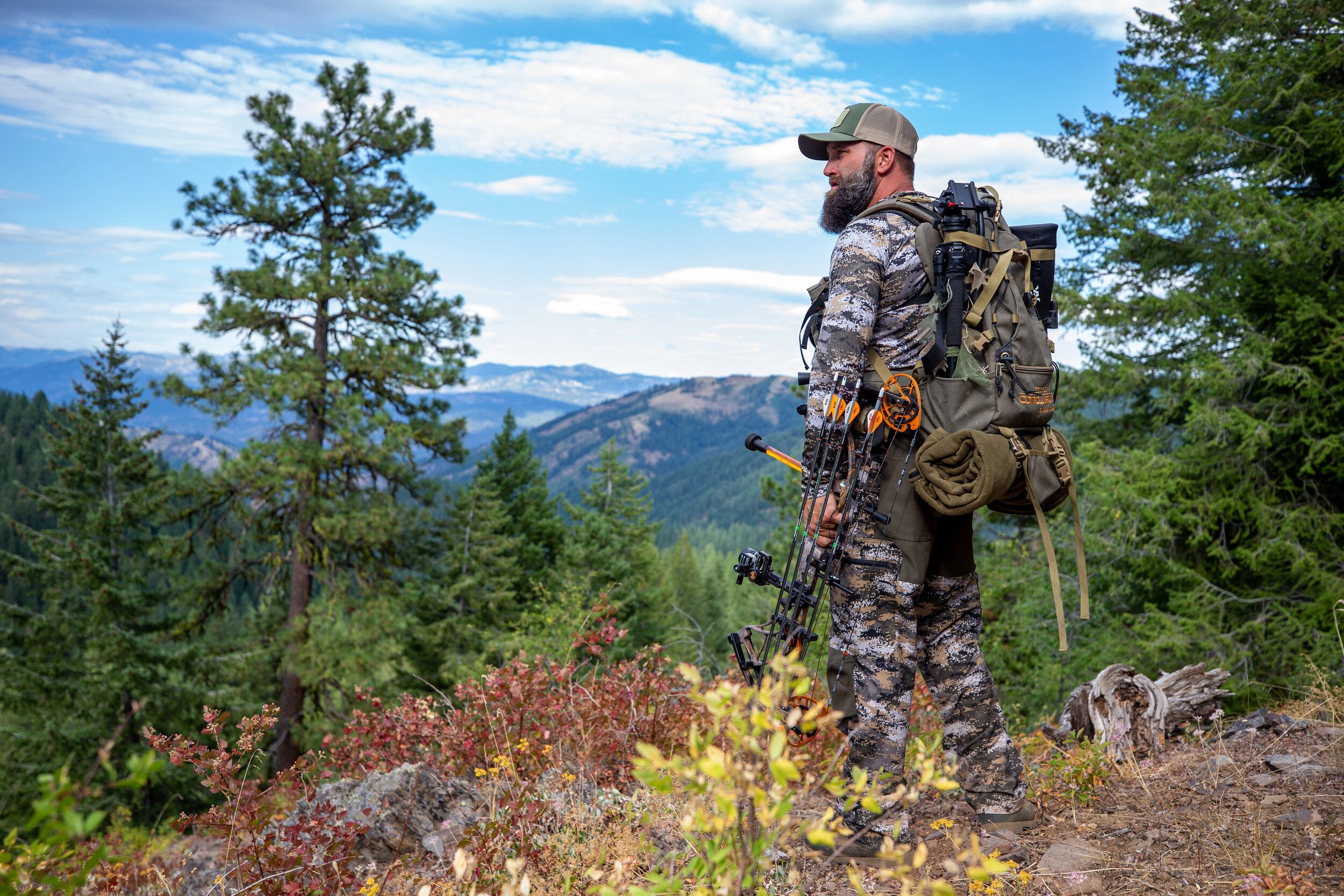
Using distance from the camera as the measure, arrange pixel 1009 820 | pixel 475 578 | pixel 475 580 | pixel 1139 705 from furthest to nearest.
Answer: pixel 475 580 → pixel 475 578 → pixel 1139 705 → pixel 1009 820

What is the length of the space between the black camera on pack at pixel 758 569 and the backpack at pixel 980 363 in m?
0.65

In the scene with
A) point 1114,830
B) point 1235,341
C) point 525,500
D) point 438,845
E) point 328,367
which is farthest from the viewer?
point 525,500

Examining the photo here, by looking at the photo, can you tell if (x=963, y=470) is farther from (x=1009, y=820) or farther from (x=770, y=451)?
(x=1009, y=820)

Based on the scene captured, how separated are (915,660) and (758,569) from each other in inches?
35.6

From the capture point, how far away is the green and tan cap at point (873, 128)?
3.91 metres

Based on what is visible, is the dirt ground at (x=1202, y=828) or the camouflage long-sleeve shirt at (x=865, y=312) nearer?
the dirt ground at (x=1202, y=828)

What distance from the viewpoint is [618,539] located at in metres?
34.0

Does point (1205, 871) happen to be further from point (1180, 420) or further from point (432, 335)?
point (432, 335)

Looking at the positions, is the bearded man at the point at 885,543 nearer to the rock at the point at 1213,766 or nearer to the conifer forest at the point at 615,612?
the conifer forest at the point at 615,612

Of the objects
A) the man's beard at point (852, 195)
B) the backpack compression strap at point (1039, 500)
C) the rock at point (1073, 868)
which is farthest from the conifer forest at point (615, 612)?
the man's beard at point (852, 195)

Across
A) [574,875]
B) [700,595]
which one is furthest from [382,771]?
[700,595]

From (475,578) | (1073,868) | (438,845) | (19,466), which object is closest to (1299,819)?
(1073,868)

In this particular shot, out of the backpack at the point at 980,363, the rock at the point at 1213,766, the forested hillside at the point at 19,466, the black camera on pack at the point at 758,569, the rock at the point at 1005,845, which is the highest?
the backpack at the point at 980,363

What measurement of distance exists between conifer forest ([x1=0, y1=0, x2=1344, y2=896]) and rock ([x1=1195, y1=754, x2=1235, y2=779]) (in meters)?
0.04
